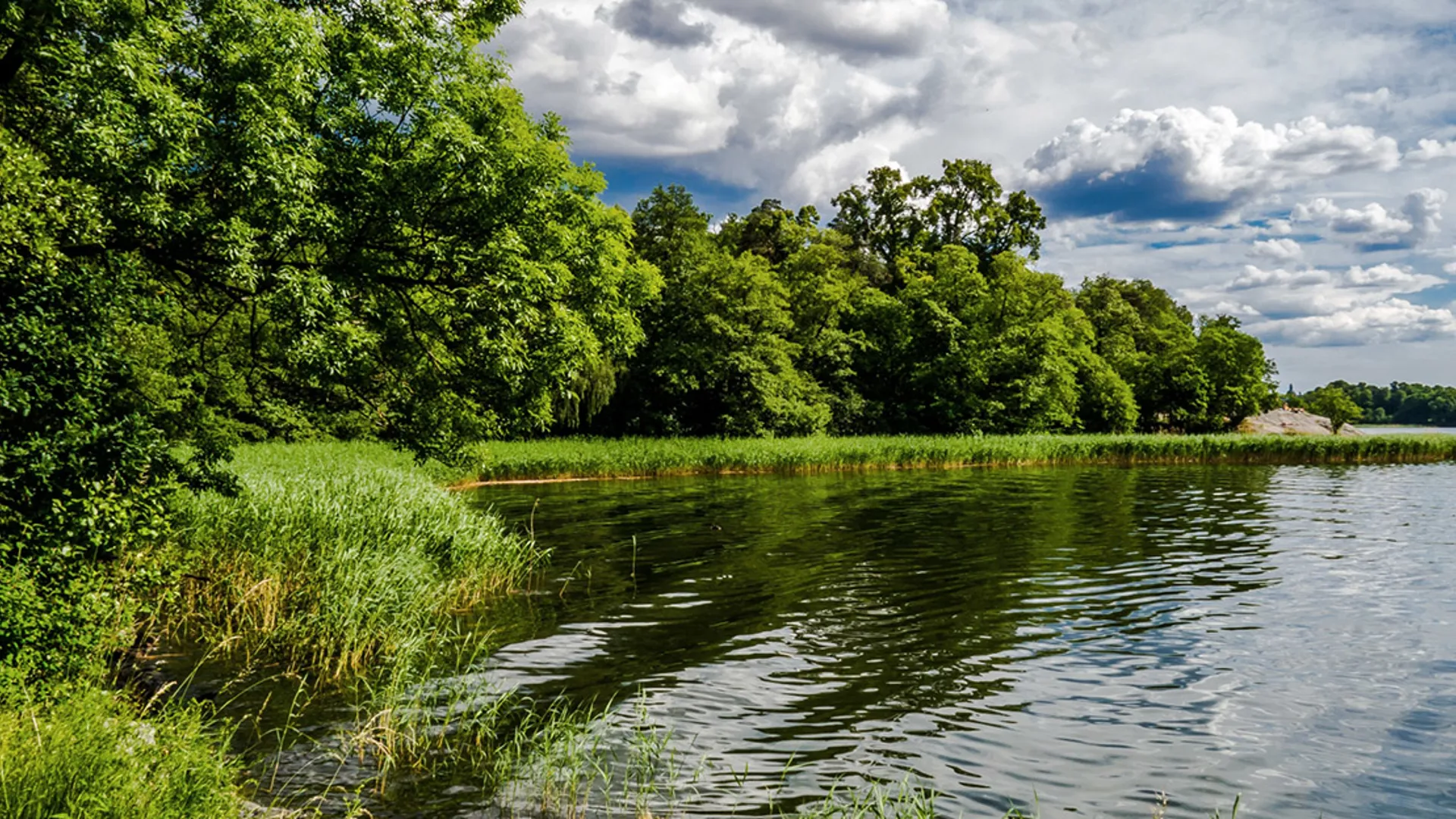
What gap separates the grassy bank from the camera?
36.7 meters

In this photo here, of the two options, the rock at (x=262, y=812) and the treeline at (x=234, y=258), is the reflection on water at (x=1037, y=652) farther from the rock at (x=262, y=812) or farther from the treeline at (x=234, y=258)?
the treeline at (x=234, y=258)

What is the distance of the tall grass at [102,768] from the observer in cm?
440

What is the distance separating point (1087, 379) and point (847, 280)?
19.7 meters

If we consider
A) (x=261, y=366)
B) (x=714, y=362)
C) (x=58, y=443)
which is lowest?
(x=58, y=443)

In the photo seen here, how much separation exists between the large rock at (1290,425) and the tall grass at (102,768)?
246 feet

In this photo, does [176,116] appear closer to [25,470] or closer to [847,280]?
[25,470]

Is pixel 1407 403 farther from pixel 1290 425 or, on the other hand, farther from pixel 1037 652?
pixel 1037 652

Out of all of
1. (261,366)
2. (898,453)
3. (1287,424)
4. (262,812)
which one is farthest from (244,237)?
(1287,424)

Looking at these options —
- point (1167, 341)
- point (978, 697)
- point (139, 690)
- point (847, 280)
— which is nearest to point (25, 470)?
point (139, 690)

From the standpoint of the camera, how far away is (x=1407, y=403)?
16062 cm

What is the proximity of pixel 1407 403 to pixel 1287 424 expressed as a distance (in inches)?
4748

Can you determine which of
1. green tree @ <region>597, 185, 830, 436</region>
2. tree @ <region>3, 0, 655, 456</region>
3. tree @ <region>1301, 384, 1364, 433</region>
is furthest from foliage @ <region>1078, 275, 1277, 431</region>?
tree @ <region>3, 0, 655, 456</region>

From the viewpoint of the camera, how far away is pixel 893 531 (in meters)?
21.0

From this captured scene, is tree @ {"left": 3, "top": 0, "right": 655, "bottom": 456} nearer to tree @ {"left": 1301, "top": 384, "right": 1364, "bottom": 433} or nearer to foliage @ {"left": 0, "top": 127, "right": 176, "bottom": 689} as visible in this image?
foliage @ {"left": 0, "top": 127, "right": 176, "bottom": 689}
